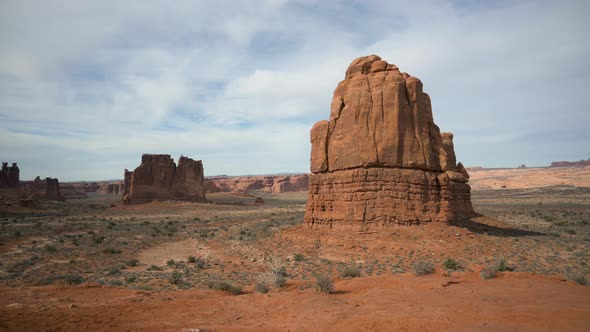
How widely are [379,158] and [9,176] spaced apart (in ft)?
262

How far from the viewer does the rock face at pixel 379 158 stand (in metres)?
18.5

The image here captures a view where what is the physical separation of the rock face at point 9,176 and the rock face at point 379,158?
75115mm

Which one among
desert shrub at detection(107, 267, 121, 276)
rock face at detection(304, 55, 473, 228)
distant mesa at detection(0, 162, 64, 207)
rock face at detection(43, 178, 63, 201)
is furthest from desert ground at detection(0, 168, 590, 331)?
rock face at detection(43, 178, 63, 201)

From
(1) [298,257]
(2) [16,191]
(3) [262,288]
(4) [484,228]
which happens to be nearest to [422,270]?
(3) [262,288]

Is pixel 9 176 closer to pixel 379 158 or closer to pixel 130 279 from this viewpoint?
pixel 130 279

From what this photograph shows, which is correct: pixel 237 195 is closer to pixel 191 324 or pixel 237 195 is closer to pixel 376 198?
pixel 376 198

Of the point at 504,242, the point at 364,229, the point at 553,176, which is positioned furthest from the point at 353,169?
the point at 553,176

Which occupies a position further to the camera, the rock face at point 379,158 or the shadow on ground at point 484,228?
the shadow on ground at point 484,228

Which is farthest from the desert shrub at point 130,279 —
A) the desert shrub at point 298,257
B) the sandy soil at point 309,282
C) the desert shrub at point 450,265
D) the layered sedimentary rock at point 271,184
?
the layered sedimentary rock at point 271,184

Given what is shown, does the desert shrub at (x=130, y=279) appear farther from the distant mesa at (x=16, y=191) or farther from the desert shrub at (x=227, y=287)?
the distant mesa at (x=16, y=191)

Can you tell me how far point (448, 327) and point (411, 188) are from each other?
12147 millimetres

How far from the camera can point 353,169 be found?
64.4 ft

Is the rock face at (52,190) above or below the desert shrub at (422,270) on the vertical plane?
above

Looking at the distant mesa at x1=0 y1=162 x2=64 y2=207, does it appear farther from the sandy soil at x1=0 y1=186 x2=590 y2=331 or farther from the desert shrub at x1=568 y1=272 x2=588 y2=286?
the desert shrub at x1=568 y1=272 x2=588 y2=286
